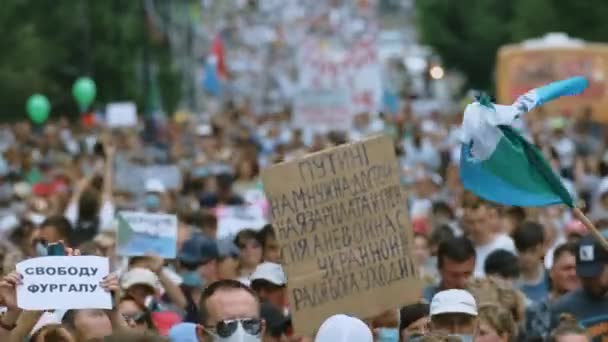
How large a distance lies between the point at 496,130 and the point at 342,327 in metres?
1.40

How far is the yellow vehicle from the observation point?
42.7 metres

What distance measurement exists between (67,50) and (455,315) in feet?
128

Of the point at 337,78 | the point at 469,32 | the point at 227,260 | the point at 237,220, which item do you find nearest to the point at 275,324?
the point at 227,260

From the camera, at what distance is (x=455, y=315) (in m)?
8.80

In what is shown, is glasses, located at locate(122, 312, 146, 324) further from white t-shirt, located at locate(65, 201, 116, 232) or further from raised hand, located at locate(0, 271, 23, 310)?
white t-shirt, located at locate(65, 201, 116, 232)

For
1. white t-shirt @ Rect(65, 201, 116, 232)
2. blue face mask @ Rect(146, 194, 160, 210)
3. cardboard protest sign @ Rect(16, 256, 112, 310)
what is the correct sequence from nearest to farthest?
cardboard protest sign @ Rect(16, 256, 112, 310) < white t-shirt @ Rect(65, 201, 116, 232) < blue face mask @ Rect(146, 194, 160, 210)

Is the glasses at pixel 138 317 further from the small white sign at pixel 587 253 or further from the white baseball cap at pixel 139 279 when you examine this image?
the small white sign at pixel 587 253

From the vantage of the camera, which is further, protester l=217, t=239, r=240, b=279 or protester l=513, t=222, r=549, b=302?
protester l=513, t=222, r=549, b=302

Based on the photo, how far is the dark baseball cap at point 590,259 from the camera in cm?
1005

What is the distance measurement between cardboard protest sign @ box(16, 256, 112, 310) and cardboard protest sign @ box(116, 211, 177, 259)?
142 inches

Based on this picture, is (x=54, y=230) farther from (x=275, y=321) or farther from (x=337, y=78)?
(x=337, y=78)

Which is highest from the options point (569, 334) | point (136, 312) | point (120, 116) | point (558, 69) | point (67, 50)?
point (67, 50)

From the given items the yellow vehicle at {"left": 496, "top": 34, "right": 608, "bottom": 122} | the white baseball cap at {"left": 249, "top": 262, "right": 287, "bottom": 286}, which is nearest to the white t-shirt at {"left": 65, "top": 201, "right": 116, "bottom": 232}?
the white baseball cap at {"left": 249, "top": 262, "right": 287, "bottom": 286}

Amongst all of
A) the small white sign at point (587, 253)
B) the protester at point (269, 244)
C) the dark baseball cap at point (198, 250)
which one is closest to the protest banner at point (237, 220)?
the dark baseball cap at point (198, 250)
